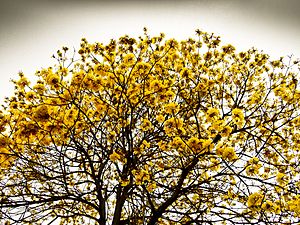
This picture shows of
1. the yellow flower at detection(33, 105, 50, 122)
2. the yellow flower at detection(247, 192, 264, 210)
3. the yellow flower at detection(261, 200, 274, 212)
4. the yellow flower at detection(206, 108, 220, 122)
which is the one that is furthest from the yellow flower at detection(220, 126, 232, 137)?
the yellow flower at detection(33, 105, 50, 122)

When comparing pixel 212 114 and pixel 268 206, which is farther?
pixel 212 114

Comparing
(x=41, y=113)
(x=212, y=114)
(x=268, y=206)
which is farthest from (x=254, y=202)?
(x=41, y=113)

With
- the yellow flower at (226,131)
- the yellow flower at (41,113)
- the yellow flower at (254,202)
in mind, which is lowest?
the yellow flower at (254,202)

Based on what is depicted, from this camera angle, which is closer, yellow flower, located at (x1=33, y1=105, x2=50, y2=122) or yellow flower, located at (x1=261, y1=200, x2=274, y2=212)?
yellow flower, located at (x1=261, y1=200, x2=274, y2=212)

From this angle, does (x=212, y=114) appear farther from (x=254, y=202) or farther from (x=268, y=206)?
(x=268, y=206)

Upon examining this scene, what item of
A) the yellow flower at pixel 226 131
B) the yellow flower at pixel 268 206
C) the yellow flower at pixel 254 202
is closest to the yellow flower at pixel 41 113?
the yellow flower at pixel 226 131

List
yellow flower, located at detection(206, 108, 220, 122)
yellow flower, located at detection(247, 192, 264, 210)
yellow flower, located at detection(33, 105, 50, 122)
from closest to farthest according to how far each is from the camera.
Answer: yellow flower, located at detection(247, 192, 264, 210) → yellow flower, located at detection(206, 108, 220, 122) → yellow flower, located at detection(33, 105, 50, 122)

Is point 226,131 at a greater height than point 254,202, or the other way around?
point 226,131

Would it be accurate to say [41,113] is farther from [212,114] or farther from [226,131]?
[226,131]

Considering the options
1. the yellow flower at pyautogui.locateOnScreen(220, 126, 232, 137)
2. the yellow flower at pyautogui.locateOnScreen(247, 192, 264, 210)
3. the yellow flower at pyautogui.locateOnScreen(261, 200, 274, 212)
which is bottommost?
the yellow flower at pyautogui.locateOnScreen(261, 200, 274, 212)

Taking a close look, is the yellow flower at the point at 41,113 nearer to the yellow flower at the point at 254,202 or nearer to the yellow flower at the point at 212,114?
the yellow flower at the point at 212,114

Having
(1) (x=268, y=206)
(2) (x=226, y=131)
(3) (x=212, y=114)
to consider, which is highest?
(3) (x=212, y=114)

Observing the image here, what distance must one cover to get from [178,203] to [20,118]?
322 cm

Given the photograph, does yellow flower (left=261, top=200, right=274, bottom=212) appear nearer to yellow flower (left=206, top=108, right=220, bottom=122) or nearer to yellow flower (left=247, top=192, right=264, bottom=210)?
yellow flower (left=247, top=192, right=264, bottom=210)
